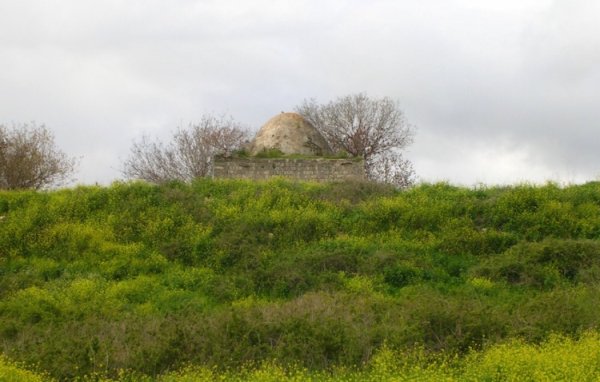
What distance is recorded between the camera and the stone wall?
22391mm

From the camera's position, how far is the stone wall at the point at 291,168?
22.4m

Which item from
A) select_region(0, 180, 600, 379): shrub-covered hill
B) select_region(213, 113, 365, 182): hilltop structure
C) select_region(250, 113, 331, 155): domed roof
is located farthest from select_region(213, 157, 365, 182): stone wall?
select_region(0, 180, 600, 379): shrub-covered hill

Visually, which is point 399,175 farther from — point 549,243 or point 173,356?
point 173,356

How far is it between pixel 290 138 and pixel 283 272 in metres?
11.0

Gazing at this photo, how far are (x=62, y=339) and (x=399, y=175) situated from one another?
2849cm

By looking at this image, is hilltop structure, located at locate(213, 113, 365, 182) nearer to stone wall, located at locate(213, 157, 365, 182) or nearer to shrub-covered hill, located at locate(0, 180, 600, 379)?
stone wall, located at locate(213, 157, 365, 182)

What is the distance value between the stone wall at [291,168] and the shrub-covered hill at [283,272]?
334 cm

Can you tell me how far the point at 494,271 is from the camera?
44.1ft

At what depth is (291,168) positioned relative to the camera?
73.8 ft

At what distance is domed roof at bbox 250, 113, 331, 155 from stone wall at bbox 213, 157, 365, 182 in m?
1.22

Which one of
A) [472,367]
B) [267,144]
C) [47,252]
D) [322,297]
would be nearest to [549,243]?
[322,297]

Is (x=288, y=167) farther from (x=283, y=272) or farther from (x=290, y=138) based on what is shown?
(x=283, y=272)

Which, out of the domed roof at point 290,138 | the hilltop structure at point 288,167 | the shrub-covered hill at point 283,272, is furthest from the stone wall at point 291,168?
the shrub-covered hill at point 283,272

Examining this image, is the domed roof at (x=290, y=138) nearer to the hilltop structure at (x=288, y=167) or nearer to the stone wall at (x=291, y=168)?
the hilltop structure at (x=288, y=167)
